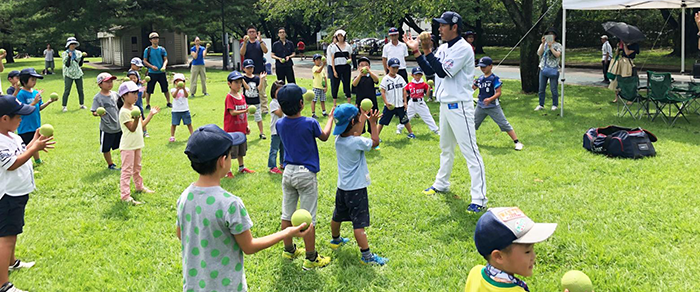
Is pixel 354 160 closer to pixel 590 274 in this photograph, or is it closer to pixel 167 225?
pixel 590 274

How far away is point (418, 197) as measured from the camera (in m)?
6.40

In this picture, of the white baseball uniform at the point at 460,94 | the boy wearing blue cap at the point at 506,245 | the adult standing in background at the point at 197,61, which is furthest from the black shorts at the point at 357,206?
the adult standing in background at the point at 197,61

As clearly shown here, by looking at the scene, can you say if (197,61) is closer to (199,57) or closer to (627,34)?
(199,57)

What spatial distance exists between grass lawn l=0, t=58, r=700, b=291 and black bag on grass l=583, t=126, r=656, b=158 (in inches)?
8.8

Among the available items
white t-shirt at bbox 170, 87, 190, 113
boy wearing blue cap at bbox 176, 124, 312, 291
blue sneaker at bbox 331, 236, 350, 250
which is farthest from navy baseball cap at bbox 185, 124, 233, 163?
white t-shirt at bbox 170, 87, 190, 113

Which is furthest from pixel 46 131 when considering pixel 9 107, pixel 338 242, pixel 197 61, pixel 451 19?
pixel 197 61

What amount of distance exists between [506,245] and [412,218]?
3.40 m

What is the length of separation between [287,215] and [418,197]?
2.21 m

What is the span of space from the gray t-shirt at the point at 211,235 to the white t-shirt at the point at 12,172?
201cm

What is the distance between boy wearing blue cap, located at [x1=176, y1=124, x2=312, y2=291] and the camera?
2.79 meters

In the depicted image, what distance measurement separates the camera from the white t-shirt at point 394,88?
9.55 metres

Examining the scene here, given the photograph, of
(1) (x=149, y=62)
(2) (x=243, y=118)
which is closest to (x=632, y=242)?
(2) (x=243, y=118)

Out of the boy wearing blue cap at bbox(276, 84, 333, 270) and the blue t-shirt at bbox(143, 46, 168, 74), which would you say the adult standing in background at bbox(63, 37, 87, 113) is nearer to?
the blue t-shirt at bbox(143, 46, 168, 74)

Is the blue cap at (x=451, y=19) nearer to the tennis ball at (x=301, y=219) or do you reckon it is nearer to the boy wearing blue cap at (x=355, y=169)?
the boy wearing blue cap at (x=355, y=169)
